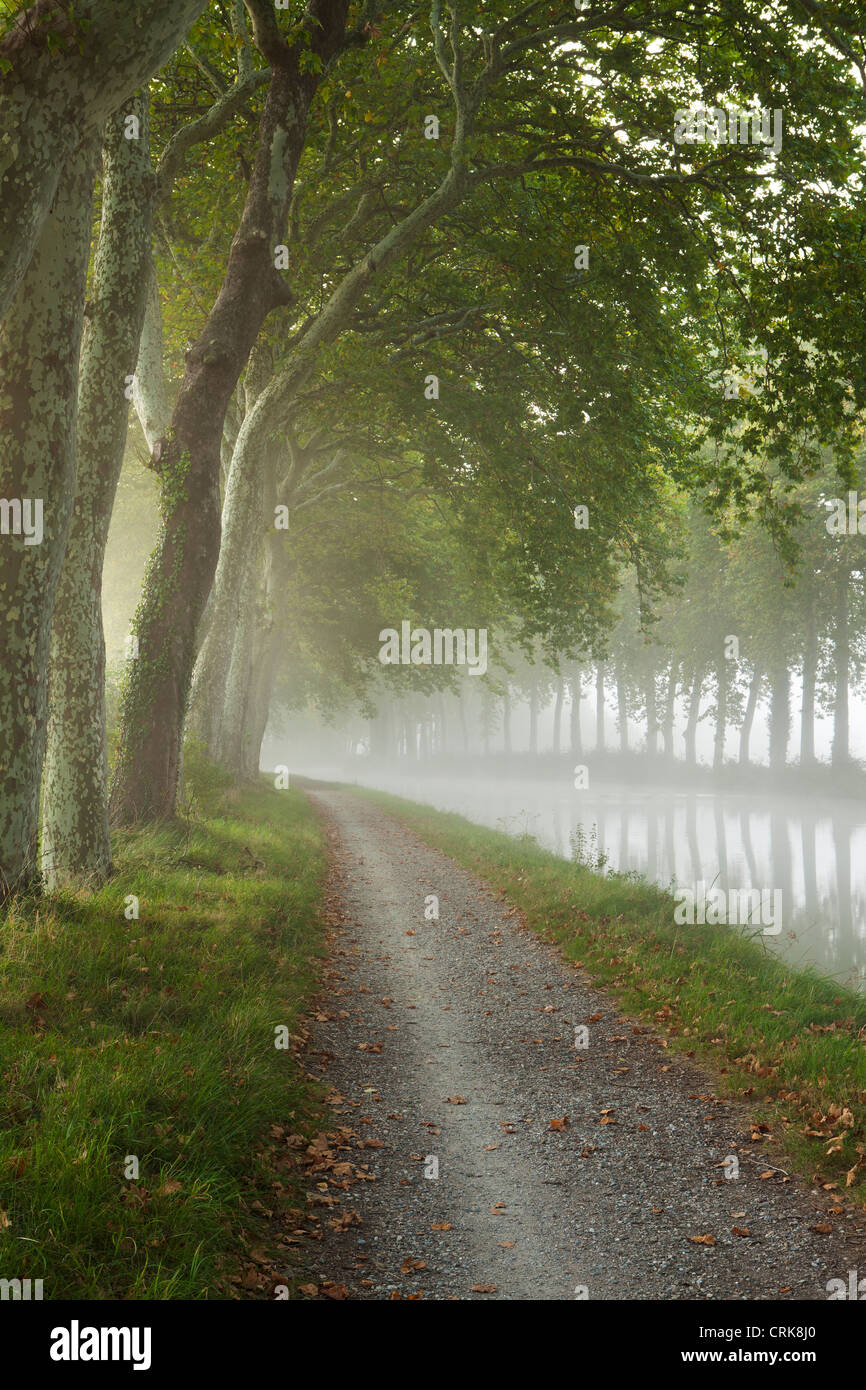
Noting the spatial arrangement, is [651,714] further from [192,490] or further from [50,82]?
[50,82]

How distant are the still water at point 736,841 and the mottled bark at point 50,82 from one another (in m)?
10.6

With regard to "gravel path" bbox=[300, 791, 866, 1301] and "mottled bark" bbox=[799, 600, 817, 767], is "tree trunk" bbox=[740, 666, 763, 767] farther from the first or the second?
"gravel path" bbox=[300, 791, 866, 1301]

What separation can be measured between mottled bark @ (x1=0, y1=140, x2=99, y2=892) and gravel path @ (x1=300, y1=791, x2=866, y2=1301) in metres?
3.13

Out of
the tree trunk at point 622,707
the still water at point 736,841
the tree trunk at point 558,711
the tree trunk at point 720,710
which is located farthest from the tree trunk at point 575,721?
the tree trunk at point 720,710

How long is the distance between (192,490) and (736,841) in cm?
1966

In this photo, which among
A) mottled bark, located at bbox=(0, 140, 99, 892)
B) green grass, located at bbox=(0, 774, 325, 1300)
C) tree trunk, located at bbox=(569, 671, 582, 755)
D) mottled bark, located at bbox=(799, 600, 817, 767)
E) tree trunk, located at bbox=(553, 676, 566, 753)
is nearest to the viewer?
green grass, located at bbox=(0, 774, 325, 1300)

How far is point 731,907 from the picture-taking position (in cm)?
1454

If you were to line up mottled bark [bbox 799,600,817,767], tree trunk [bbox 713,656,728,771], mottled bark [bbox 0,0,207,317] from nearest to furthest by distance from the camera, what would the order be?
1. mottled bark [bbox 0,0,207,317]
2. mottled bark [bbox 799,600,817,767]
3. tree trunk [bbox 713,656,728,771]

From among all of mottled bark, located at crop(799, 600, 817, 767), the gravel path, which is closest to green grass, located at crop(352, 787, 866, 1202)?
the gravel path

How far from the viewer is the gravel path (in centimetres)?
427

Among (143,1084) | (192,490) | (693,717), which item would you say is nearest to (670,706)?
→ (693,717)

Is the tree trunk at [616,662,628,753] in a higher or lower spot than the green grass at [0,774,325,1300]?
higher

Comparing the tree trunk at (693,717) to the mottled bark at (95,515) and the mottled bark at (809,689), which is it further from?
the mottled bark at (95,515)

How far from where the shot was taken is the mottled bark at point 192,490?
397 inches
